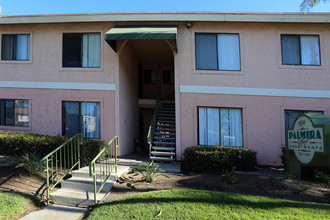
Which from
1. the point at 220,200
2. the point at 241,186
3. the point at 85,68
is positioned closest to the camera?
the point at 220,200

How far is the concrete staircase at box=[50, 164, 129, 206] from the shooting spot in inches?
210

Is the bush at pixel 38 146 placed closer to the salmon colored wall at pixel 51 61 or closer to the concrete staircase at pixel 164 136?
the concrete staircase at pixel 164 136

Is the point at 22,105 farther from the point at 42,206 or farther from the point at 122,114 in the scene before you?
the point at 42,206

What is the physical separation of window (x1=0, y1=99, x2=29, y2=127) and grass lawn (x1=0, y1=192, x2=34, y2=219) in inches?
231

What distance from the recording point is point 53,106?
974 centimetres

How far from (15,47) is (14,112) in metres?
3.23

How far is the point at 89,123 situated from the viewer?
959 centimetres

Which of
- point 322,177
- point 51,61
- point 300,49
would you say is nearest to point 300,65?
point 300,49

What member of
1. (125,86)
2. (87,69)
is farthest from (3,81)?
(125,86)

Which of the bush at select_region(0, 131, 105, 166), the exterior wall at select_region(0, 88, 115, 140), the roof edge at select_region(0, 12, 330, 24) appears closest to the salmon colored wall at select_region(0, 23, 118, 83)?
the roof edge at select_region(0, 12, 330, 24)

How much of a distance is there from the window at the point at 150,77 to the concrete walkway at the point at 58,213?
11408 millimetres

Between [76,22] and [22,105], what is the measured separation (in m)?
4.88

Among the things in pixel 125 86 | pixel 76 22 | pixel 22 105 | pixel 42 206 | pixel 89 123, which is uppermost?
pixel 76 22

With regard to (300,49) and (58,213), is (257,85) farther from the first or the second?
(58,213)
